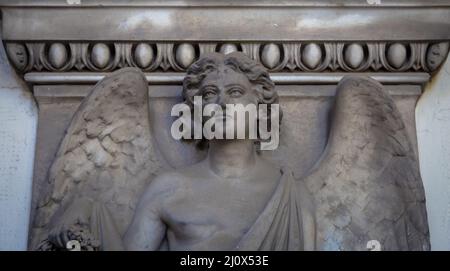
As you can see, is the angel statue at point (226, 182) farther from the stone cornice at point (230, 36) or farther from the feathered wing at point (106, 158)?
the stone cornice at point (230, 36)

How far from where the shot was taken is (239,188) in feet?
16.0

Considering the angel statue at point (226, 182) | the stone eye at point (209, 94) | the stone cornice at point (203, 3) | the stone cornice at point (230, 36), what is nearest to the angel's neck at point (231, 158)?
the angel statue at point (226, 182)

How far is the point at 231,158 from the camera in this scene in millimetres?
4941

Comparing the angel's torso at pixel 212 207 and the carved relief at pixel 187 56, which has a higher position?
the carved relief at pixel 187 56

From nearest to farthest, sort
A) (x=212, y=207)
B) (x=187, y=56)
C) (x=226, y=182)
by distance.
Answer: (x=212, y=207) → (x=226, y=182) → (x=187, y=56)

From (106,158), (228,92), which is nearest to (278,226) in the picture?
(228,92)

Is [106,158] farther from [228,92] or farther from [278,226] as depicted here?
[278,226]

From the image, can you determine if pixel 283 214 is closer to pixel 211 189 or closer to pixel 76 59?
pixel 211 189

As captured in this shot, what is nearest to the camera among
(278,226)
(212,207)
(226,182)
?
(278,226)

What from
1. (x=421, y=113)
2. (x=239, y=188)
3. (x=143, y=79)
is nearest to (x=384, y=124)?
(x=421, y=113)

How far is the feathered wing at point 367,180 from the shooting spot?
4.89m

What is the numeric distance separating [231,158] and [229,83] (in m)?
0.28

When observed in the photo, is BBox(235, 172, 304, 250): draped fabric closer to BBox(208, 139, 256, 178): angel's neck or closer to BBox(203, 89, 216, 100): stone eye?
BBox(208, 139, 256, 178): angel's neck

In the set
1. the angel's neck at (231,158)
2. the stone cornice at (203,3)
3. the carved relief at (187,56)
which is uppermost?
the stone cornice at (203,3)
